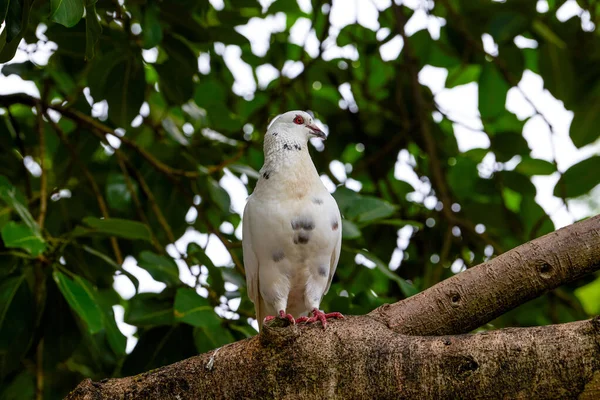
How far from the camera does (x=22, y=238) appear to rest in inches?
122

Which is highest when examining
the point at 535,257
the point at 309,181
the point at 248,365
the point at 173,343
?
the point at 309,181

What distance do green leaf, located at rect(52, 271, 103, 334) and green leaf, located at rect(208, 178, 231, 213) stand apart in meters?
1.09

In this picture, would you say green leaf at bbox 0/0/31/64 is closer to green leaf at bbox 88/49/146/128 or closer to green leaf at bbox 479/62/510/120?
green leaf at bbox 88/49/146/128

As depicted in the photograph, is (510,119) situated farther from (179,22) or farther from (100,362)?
(100,362)

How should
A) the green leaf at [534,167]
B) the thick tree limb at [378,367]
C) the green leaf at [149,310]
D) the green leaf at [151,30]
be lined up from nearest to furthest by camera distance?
the thick tree limb at [378,367], the green leaf at [149,310], the green leaf at [151,30], the green leaf at [534,167]

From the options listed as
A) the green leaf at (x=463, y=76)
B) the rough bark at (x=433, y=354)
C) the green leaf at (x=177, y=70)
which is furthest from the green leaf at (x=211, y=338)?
the green leaf at (x=463, y=76)

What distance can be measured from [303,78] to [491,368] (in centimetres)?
363

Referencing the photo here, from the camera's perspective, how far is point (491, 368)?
203 cm

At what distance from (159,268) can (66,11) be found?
1.61m

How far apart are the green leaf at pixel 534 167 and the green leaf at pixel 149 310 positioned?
8.35 ft

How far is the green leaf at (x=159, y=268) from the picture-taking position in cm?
354

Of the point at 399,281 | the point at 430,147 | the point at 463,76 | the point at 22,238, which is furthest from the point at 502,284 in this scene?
the point at 463,76

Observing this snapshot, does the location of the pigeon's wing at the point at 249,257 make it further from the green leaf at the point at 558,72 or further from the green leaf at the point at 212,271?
the green leaf at the point at 558,72

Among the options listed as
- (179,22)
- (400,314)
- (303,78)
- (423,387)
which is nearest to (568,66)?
(303,78)
